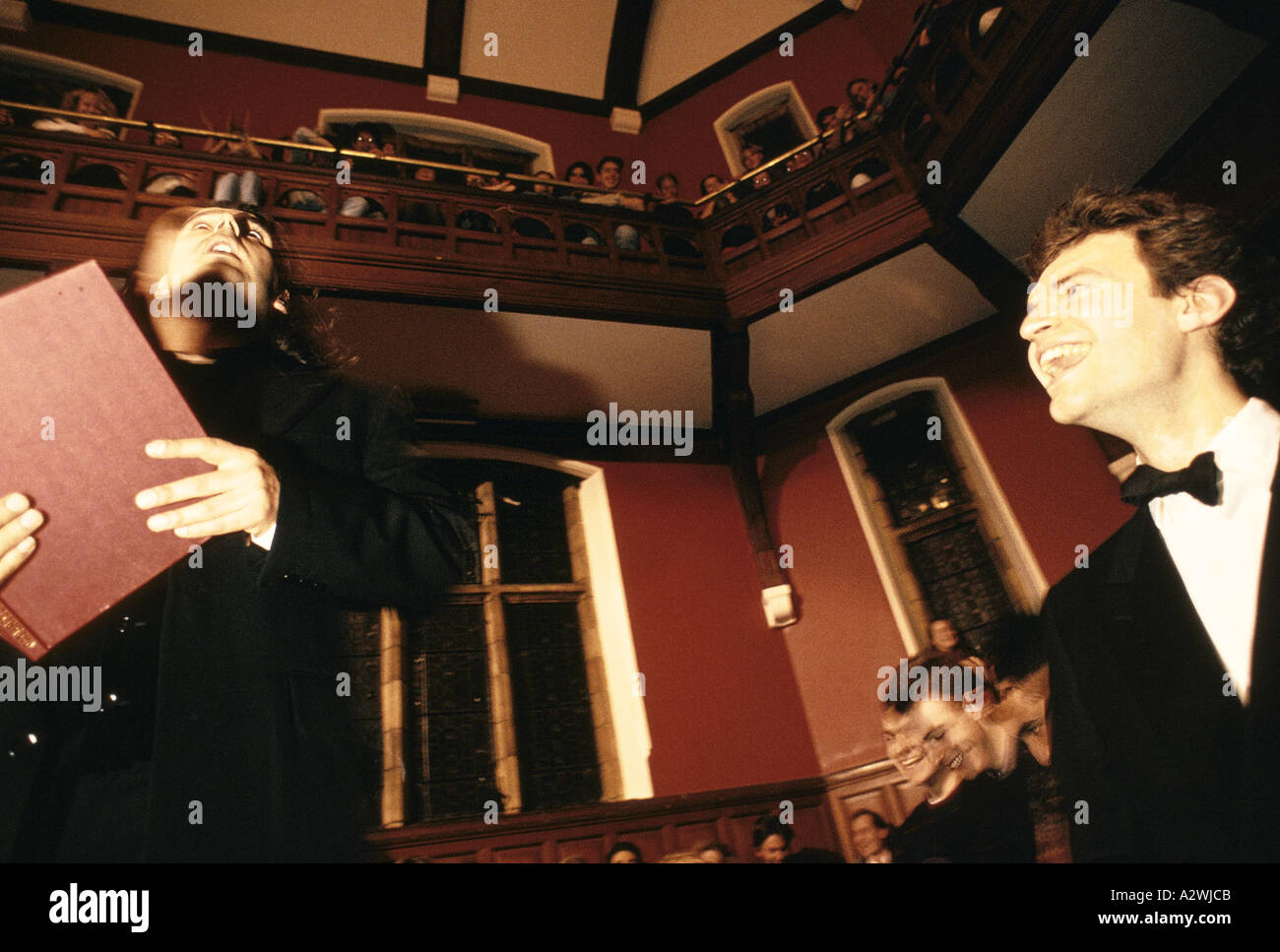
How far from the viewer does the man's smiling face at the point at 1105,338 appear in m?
1.46

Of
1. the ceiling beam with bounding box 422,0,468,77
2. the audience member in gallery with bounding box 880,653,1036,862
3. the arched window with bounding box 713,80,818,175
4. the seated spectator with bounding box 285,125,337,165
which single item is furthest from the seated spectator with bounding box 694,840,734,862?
the ceiling beam with bounding box 422,0,468,77

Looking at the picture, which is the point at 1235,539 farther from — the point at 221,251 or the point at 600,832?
the point at 600,832

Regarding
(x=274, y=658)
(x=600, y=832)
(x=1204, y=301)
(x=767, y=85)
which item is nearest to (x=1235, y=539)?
(x=1204, y=301)

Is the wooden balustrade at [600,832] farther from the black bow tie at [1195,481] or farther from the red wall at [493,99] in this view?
the red wall at [493,99]

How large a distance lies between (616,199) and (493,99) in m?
3.49

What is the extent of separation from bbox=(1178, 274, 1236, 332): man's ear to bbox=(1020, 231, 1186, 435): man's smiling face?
0.08ft

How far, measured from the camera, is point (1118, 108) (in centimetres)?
427

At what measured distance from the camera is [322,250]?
4.62 m

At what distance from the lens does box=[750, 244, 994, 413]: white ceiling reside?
542 centimetres

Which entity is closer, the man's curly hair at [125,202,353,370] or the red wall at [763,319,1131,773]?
the man's curly hair at [125,202,353,370]

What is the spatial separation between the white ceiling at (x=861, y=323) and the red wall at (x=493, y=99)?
2.88 metres

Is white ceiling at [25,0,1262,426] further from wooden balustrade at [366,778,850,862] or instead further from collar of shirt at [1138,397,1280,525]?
collar of shirt at [1138,397,1280,525]

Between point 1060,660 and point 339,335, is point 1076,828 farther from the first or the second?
point 339,335

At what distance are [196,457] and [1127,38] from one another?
4902 millimetres
